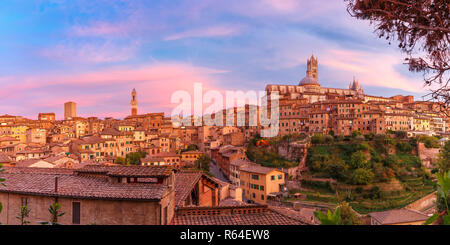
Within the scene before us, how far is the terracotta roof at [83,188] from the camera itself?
18.7ft

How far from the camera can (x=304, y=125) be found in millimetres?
43531

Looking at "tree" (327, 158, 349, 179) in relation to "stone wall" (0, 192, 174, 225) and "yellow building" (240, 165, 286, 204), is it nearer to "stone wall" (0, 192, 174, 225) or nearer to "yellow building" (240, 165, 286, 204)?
"yellow building" (240, 165, 286, 204)

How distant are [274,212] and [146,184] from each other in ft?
10.8

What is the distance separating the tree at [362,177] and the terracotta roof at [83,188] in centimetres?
2617

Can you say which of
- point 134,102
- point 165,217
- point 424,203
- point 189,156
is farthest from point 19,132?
point 424,203

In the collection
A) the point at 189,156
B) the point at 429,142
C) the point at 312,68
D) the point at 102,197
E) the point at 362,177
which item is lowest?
the point at 362,177

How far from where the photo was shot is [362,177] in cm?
2720

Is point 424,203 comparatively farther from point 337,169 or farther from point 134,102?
point 134,102

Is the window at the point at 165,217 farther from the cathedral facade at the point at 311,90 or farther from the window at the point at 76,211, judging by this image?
the cathedral facade at the point at 311,90

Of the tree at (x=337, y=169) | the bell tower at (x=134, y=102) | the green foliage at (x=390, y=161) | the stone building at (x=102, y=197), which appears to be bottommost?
the tree at (x=337, y=169)

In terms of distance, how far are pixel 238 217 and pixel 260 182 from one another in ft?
69.1

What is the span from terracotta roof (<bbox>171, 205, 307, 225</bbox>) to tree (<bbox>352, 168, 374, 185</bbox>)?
2375 cm

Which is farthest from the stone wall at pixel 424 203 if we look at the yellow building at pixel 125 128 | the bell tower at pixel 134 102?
the bell tower at pixel 134 102
